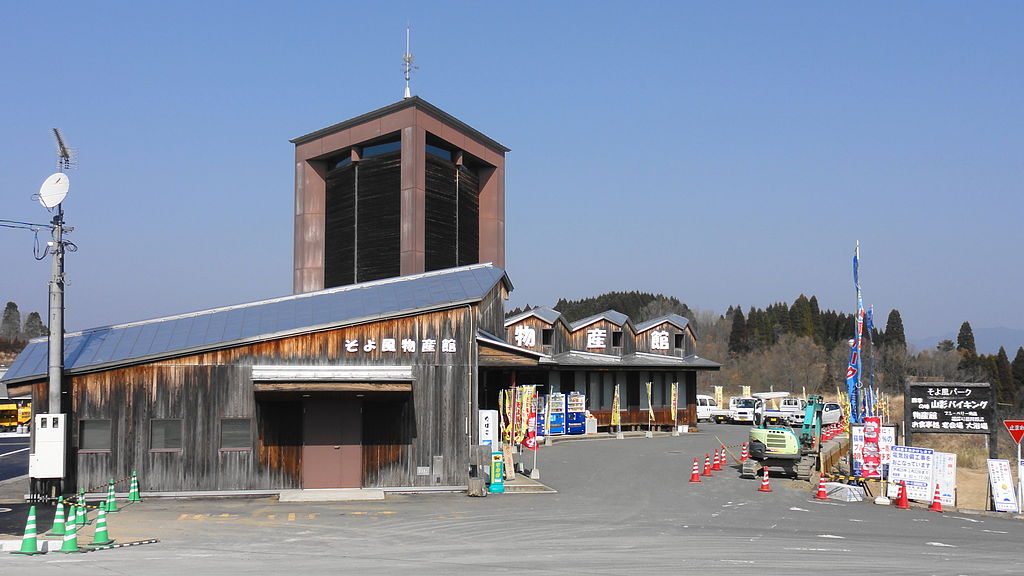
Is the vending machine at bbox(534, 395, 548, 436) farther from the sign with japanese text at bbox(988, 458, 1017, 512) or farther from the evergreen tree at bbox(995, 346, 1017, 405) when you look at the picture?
the evergreen tree at bbox(995, 346, 1017, 405)

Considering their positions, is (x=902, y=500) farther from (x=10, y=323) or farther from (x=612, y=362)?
(x=10, y=323)

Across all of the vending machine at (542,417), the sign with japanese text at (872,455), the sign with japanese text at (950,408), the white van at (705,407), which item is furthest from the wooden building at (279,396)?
the white van at (705,407)

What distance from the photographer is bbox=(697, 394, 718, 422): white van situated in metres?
61.2

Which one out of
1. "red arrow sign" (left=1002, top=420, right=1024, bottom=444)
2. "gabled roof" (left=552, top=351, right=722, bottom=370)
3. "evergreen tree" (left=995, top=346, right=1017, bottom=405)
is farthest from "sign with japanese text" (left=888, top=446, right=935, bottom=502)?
"evergreen tree" (left=995, top=346, right=1017, bottom=405)

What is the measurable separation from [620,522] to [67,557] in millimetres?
10950

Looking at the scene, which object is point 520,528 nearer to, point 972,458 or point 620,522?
point 620,522

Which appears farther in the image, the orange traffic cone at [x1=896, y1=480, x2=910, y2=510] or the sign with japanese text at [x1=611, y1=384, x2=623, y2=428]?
the sign with japanese text at [x1=611, y1=384, x2=623, y2=428]

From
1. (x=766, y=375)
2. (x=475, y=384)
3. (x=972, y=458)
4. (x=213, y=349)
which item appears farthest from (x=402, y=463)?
(x=766, y=375)

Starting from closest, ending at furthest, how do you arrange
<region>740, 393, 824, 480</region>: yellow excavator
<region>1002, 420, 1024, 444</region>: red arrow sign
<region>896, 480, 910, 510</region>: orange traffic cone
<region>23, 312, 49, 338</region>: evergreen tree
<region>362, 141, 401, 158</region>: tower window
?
1. <region>1002, 420, 1024, 444</region>: red arrow sign
2. <region>896, 480, 910, 510</region>: orange traffic cone
3. <region>740, 393, 824, 480</region>: yellow excavator
4. <region>362, 141, 401, 158</region>: tower window
5. <region>23, 312, 49, 338</region>: evergreen tree

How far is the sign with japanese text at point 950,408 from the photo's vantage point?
23.3 metres

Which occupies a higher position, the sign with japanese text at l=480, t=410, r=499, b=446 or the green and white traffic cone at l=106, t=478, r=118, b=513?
the sign with japanese text at l=480, t=410, r=499, b=446

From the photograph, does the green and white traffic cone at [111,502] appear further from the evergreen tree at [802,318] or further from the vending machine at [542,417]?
the evergreen tree at [802,318]

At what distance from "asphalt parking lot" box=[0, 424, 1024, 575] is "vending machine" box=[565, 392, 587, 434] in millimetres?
18112

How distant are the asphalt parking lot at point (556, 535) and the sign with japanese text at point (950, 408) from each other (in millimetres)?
3199
